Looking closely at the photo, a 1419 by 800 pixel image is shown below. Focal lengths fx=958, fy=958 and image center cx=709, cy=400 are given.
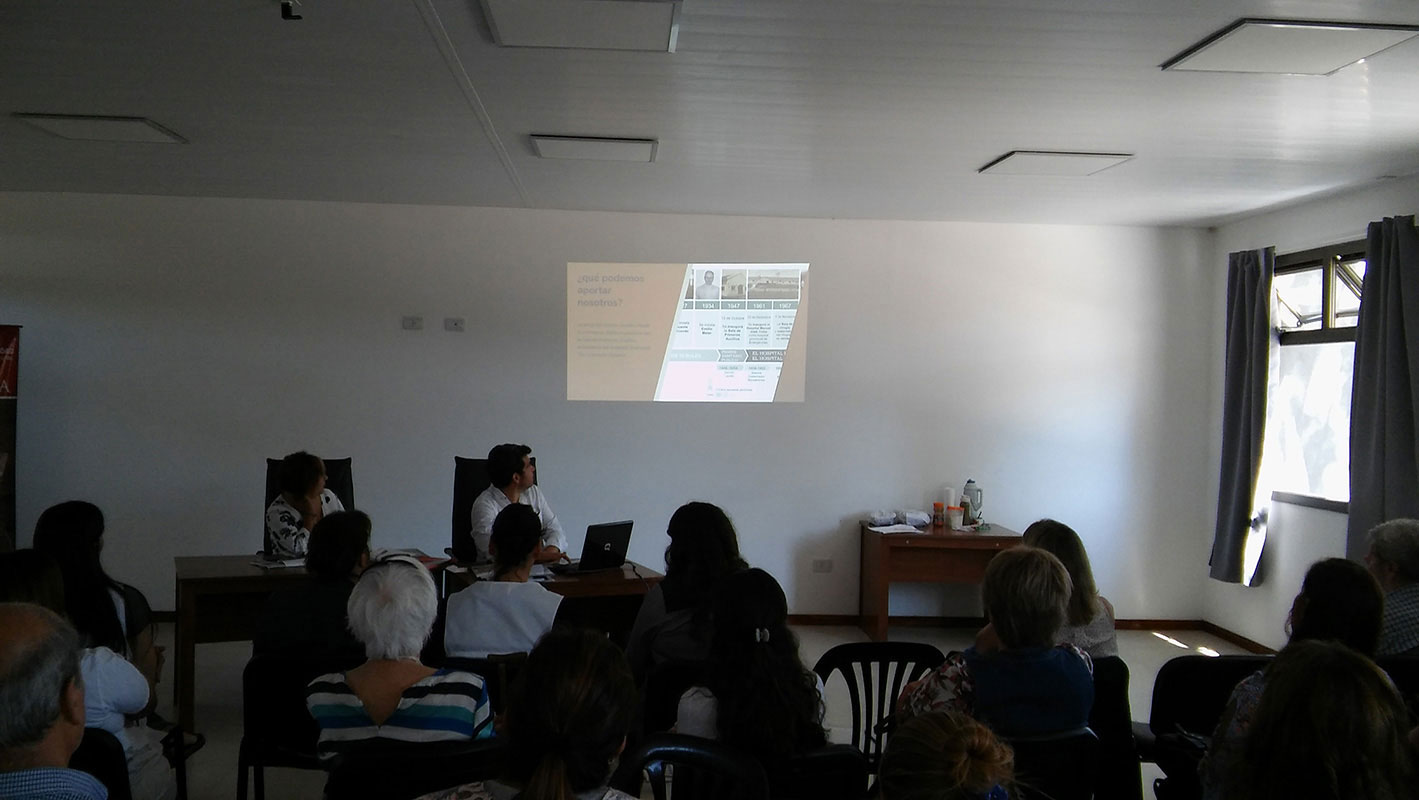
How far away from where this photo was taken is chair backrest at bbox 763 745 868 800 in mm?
1987

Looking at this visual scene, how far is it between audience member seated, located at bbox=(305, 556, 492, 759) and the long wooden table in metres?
1.73

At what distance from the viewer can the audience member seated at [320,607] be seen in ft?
9.41

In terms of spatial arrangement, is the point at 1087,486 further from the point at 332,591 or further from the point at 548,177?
the point at 332,591

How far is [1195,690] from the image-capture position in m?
2.58

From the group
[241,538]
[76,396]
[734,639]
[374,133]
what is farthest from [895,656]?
[76,396]

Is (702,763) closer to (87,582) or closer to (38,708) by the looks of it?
(38,708)

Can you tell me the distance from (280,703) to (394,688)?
70cm

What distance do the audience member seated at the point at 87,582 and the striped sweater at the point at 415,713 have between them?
3.46 ft

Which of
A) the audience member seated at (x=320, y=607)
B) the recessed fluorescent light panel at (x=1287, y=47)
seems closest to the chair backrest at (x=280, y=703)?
the audience member seated at (x=320, y=607)

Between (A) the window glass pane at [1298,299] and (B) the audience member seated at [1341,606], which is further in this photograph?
(A) the window glass pane at [1298,299]

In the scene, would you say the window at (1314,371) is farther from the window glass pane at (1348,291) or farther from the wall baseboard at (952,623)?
the wall baseboard at (952,623)

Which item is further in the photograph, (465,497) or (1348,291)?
(1348,291)

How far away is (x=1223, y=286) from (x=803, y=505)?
3.17 meters

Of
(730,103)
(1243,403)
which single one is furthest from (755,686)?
(1243,403)
